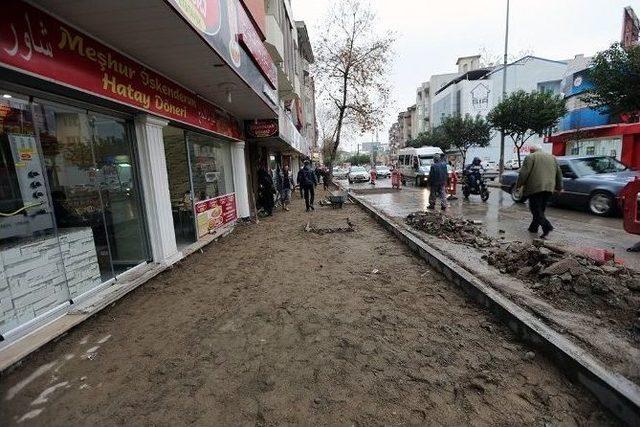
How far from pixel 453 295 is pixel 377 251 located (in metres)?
2.45

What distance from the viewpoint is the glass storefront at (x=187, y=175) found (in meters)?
7.21

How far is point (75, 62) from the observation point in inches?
149

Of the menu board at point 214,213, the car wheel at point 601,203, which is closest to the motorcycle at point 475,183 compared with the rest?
the car wheel at point 601,203

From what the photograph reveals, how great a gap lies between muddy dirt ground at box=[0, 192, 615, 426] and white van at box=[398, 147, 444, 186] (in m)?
18.5

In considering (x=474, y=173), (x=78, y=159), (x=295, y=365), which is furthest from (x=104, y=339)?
(x=474, y=173)

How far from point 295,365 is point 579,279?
330 cm

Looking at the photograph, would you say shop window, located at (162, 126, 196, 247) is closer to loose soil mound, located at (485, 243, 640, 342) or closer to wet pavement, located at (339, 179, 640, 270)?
wet pavement, located at (339, 179, 640, 270)

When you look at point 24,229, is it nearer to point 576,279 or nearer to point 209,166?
point 209,166

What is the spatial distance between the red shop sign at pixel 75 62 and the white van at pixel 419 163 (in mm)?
18485

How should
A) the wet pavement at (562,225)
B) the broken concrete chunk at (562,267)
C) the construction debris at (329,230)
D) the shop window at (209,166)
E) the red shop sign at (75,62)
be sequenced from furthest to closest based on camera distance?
the construction debris at (329,230) → the shop window at (209,166) → the wet pavement at (562,225) → the broken concrete chunk at (562,267) → the red shop sign at (75,62)

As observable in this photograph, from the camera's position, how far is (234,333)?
3.52m

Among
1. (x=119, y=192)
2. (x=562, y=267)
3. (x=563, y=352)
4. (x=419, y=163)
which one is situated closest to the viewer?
(x=563, y=352)

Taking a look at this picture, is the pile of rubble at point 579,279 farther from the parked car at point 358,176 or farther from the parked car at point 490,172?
the parked car at point 358,176

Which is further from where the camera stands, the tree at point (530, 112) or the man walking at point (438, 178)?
the tree at point (530, 112)
